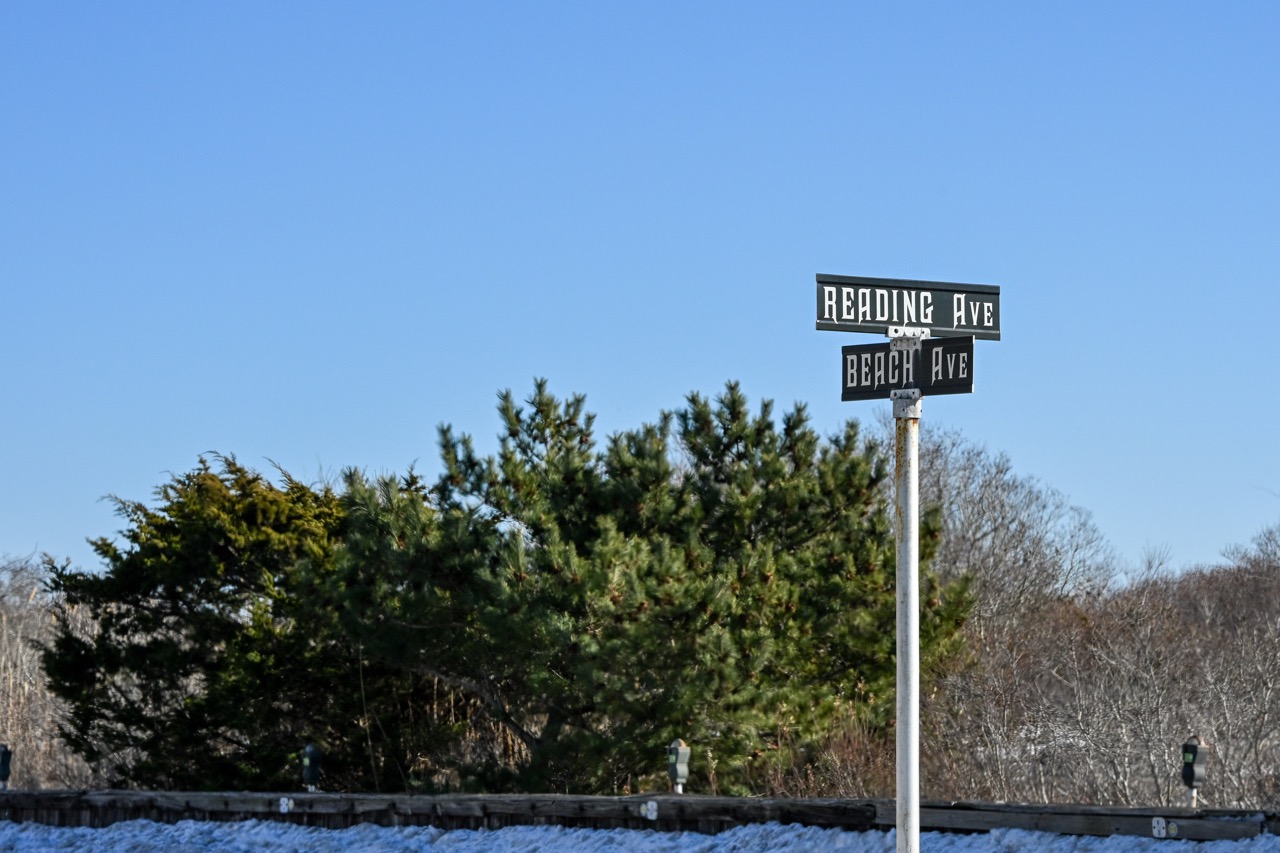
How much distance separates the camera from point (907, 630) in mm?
6164

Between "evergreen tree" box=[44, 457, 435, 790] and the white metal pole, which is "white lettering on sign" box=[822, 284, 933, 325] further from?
"evergreen tree" box=[44, 457, 435, 790]

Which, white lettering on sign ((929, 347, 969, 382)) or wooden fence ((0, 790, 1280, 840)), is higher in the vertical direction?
white lettering on sign ((929, 347, 969, 382))

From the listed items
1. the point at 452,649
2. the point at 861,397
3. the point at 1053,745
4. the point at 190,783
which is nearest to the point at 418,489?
the point at 452,649

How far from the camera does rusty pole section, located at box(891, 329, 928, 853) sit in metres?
6.09

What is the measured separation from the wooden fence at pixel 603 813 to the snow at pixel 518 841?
0.09 m

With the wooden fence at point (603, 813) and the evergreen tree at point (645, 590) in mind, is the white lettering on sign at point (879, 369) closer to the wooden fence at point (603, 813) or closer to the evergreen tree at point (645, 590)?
the wooden fence at point (603, 813)

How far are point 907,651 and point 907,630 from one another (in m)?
0.08

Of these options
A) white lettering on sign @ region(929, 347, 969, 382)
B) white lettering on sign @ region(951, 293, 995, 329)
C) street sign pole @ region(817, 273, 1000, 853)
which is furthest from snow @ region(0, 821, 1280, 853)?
white lettering on sign @ region(929, 347, 969, 382)

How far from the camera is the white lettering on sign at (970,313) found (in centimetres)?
667

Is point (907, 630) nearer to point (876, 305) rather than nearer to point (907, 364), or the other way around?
point (907, 364)

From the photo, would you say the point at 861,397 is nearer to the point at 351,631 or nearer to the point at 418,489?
the point at 351,631

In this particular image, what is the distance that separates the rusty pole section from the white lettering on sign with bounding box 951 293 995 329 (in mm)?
249

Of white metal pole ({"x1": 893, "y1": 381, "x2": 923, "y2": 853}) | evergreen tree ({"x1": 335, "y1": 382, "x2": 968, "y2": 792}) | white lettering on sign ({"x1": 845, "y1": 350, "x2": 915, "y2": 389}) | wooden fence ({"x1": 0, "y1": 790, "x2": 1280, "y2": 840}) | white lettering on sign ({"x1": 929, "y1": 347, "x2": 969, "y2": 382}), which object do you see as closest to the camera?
white metal pole ({"x1": 893, "y1": 381, "x2": 923, "y2": 853})

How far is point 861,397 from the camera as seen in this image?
6.72 meters
